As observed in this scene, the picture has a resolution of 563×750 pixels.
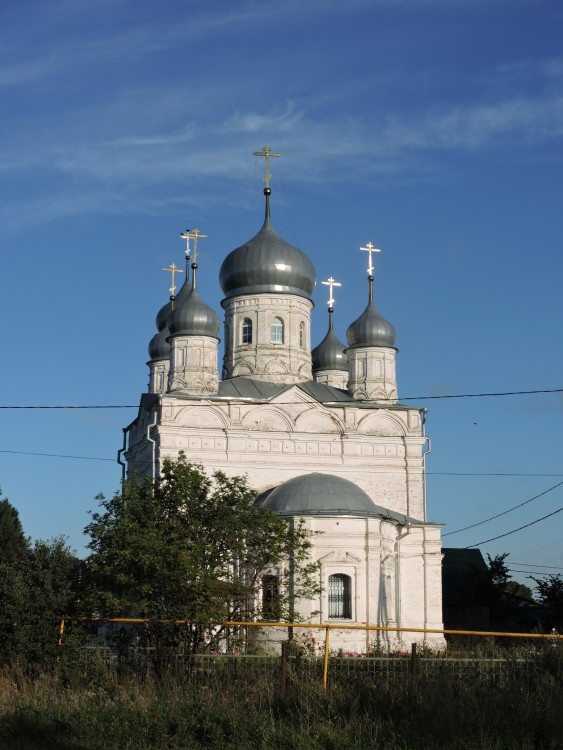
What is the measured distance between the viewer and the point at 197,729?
10.9 metres

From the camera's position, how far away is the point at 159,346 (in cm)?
3834

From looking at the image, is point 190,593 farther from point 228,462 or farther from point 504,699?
point 228,462

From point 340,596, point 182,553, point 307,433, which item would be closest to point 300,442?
point 307,433

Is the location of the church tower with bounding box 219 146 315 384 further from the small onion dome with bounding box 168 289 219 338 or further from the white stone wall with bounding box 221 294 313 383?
the small onion dome with bounding box 168 289 219 338

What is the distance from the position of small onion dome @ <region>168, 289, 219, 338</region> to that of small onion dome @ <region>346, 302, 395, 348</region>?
4.16 m

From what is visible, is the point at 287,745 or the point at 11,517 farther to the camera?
the point at 11,517

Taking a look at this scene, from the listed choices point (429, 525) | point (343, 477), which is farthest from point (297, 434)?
point (429, 525)

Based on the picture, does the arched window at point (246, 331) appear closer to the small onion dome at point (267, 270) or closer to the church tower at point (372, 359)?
the small onion dome at point (267, 270)

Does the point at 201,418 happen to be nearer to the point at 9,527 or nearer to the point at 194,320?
the point at 194,320

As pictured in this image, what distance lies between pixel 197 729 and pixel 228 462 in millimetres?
17445

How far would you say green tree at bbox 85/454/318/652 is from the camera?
53.6ft

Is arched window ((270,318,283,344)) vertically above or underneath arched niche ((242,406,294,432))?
above

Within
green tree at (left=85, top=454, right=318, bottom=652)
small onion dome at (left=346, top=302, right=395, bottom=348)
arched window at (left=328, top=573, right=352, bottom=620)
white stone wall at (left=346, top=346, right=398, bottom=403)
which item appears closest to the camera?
green tree at (left=85, top=454, right=318, bottom=652)

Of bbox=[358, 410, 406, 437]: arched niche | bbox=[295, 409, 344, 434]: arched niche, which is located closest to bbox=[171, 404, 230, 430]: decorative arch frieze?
bbox=[295, 409, 344, 434]: arched niche
